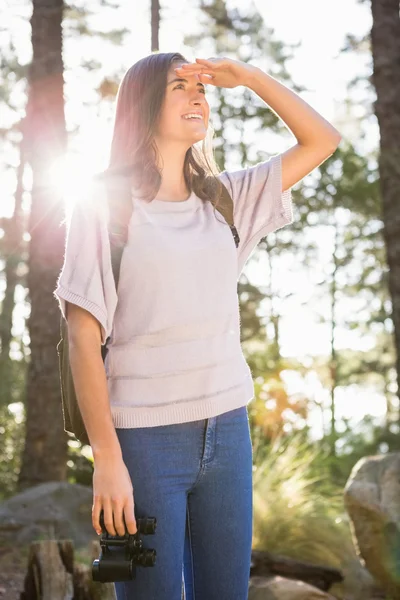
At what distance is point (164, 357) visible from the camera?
2285mm

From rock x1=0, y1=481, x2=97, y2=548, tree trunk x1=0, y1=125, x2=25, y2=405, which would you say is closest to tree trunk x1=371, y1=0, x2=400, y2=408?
rock x1=0, y1=481, x2=97, y2=548

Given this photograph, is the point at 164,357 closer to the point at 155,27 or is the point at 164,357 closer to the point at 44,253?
the point at 44,253

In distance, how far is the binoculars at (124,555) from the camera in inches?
83.9

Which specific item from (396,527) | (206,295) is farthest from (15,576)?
(206,295)

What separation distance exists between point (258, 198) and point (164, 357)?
735 mm

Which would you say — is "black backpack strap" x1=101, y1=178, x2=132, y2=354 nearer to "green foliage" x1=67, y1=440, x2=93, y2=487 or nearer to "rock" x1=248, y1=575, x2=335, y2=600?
"rock" x1=248, y1=575, x2=335, y2=600

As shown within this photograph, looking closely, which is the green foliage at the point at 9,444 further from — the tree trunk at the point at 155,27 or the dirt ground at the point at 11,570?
the tree trunk at the point at 155,27

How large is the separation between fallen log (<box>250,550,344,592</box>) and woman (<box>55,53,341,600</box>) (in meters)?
3.98

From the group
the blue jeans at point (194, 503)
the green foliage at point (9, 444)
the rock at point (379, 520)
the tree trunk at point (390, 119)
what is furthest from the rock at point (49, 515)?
the blue jeans at point (194, 503)

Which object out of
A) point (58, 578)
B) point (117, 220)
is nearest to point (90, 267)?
point (117, 220)

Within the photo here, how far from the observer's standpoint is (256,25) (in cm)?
1777

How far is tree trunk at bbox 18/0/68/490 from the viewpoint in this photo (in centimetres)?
880

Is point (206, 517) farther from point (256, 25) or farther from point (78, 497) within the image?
point (256, 25)

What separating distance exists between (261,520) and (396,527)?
1448 millimetres
